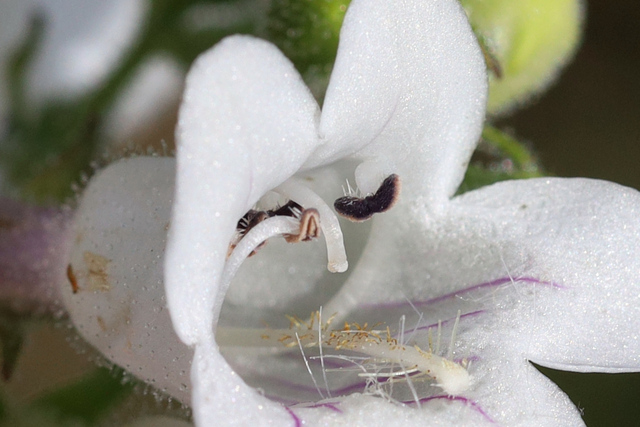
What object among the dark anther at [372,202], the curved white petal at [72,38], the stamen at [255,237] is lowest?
the curved white petal at [72,38]

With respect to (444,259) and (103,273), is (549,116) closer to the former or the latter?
(444,259)

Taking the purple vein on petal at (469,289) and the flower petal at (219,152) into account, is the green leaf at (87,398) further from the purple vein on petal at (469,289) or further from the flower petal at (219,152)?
the flower petal at (219,152)

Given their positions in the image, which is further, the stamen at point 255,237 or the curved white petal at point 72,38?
the curved white petal at point 72,38

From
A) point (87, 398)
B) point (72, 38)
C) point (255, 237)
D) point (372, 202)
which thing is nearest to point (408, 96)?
point (372, 202)

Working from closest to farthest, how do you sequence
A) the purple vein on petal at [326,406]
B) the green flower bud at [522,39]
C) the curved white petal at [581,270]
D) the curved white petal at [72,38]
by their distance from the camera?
1. the purple vein on petal at [326,406]
2. the curved white petal at [581,270]
3. the green flower bud at [522,39]
4. the curved white petal at [72,38]

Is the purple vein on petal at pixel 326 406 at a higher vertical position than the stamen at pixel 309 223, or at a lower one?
lower

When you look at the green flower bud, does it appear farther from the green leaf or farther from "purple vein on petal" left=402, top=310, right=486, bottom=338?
the green leaf

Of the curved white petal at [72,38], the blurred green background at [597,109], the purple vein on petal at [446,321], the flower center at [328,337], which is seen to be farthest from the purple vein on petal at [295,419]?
the blurred green background at [597,109]

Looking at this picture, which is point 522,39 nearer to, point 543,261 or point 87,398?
point 543,261
